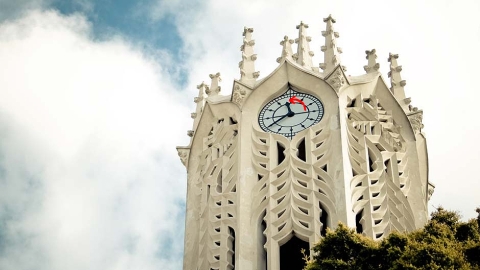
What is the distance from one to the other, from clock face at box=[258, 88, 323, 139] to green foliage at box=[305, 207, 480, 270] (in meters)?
Answer: 12.7

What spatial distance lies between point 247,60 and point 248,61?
0.19 ft

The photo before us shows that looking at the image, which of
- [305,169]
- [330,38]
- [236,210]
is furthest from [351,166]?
[330,38]

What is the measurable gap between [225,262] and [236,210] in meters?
1.74

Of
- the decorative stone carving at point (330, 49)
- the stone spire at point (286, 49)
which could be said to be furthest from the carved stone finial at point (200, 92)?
the decorative stone carving at point (330, 49)

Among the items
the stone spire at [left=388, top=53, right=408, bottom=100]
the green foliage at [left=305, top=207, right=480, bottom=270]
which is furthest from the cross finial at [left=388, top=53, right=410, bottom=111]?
the green foliage at [left=305, top=207, right=480, bottom=270]

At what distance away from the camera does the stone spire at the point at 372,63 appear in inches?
1500

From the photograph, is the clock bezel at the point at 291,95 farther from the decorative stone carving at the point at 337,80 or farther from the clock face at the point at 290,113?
the decorative stone carving at the point at 337,80

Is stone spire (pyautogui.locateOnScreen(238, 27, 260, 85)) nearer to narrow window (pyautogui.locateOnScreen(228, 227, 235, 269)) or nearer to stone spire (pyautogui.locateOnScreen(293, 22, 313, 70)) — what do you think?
stone spire (pyautogui.locateOnScreen(293, 22, 313, 70))

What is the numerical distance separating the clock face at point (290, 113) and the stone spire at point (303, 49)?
6.13 ft

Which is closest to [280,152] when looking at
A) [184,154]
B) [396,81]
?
[184,154]

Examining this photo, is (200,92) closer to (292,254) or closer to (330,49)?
(330,49)

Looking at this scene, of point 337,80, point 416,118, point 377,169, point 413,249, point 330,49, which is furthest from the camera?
point 330,49

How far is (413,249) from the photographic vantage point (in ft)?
73.3

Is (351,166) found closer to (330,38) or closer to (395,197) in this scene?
(395,197)
